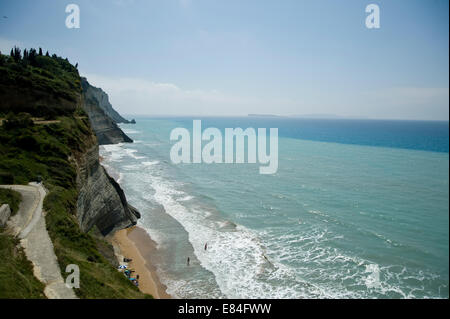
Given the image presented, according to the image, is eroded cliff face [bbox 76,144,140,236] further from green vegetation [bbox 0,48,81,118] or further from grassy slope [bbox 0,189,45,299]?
green vegetation [bbox 0,48,81,118]

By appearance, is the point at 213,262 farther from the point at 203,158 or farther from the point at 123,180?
the point at 203,158

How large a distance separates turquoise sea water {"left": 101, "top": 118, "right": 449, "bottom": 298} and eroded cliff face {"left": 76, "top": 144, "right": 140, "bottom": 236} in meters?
3.58

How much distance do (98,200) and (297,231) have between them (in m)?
21.3

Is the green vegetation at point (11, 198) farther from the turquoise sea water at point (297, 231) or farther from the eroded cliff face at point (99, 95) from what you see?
the eroded cliff face at point (99, 95)

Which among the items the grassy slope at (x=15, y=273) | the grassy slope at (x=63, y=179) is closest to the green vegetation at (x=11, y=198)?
the grassy slope at (x=63, y=179)

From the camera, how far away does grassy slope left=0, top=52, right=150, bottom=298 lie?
11492mm

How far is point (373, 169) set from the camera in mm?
59594

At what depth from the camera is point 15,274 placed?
31.0 ft

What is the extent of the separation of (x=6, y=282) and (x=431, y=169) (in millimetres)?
73862

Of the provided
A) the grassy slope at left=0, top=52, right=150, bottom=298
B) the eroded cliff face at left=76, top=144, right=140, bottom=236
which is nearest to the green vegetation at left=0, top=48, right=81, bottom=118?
the grassy slope at left=0, top=52, right=150, bottom=298

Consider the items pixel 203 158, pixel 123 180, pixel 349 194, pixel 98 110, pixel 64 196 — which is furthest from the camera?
pixel 98 110

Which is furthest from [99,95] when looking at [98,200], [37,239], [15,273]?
[15,273]

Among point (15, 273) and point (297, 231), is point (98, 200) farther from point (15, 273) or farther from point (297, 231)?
point (297, 231)
